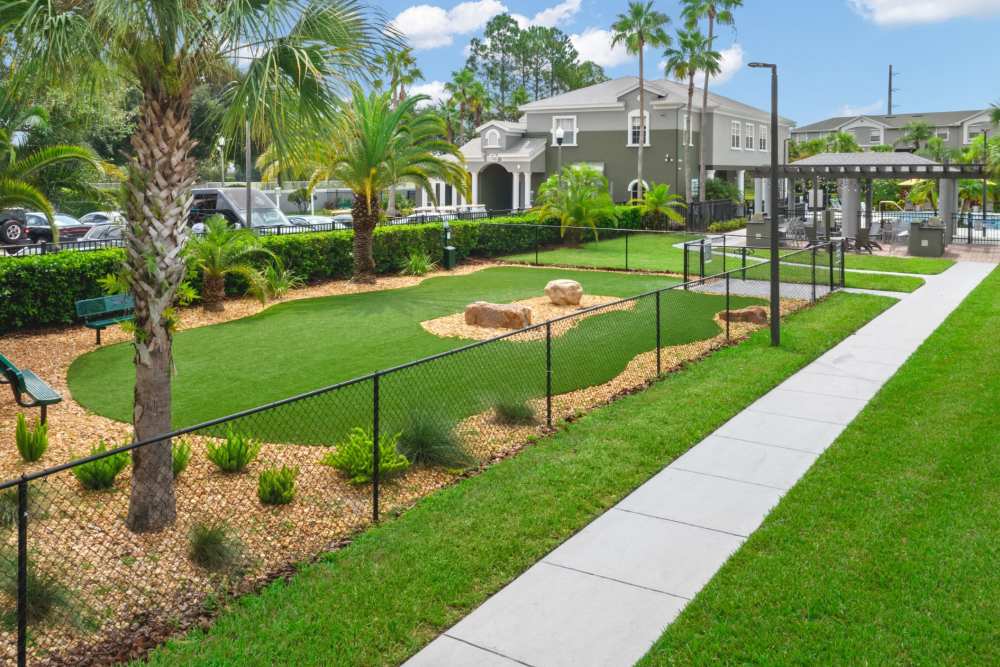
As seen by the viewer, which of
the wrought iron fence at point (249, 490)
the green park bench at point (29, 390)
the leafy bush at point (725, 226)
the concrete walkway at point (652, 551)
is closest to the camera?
the concrete walkway at point (652, 551)

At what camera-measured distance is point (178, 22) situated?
271 inches

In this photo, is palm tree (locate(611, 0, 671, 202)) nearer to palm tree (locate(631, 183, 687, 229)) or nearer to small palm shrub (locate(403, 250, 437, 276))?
palm tree (locate(631, 183, 687, 229))

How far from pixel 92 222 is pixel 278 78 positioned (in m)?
36.7

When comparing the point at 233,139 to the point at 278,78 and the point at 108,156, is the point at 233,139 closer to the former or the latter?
the point at 278,78

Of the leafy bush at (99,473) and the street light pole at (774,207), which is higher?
the street light pole at (774,207)

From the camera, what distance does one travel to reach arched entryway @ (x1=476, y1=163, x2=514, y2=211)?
182 ft

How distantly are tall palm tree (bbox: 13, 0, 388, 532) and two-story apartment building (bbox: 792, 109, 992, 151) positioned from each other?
84910 mm

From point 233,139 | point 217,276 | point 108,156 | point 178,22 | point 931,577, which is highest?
point 108,156

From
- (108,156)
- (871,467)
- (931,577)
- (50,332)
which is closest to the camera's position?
(931,577)

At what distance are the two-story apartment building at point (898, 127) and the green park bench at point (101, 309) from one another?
8030cm

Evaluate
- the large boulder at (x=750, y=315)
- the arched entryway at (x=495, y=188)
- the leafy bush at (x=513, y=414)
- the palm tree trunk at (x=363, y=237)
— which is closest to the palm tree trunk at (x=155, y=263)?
the leafy bush at (x=513, y=414)

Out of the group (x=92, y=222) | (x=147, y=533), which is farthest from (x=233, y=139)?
(x=92, y=222)

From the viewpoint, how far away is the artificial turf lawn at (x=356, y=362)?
11.3 m

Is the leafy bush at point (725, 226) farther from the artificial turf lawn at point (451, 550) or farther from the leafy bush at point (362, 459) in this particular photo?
the leafy bush at point (362, 459)
